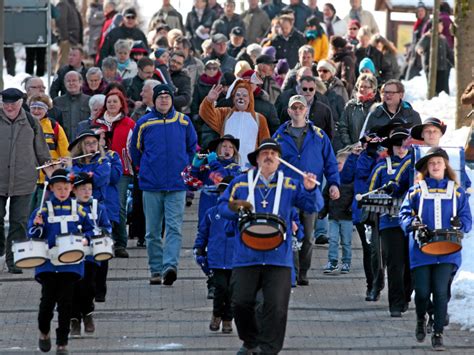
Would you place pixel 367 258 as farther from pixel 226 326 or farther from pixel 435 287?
pixel 435 287

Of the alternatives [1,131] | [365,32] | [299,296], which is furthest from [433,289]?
[365,32]

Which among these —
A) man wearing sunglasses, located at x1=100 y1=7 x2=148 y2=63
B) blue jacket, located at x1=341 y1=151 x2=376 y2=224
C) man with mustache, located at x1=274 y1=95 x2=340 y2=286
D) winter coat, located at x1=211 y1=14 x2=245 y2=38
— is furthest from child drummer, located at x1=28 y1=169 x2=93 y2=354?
winter coat, located at x1=211 y1=14 x2=245 y2=38

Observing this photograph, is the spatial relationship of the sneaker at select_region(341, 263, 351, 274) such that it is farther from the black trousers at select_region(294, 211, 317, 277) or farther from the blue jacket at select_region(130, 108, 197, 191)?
the blue jacket at select_region(130, 108, 197, 191)

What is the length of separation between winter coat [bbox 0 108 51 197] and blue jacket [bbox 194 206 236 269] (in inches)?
135

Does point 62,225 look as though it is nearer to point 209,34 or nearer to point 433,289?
point 433,289

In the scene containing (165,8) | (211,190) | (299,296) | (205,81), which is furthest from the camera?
(165,8)

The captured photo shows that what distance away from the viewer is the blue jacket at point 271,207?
43.2 ft

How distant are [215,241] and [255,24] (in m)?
15.2

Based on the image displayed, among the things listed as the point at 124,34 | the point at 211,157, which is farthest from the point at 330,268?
the point at 124,34

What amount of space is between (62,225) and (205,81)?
7.92m

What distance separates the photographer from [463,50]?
2417 cm

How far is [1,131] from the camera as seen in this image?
58.1 ft

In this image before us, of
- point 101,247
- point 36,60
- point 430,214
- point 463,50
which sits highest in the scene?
point 463,50

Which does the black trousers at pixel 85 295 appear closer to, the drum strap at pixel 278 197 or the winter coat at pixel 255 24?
the drum strap at pixel 278 197
